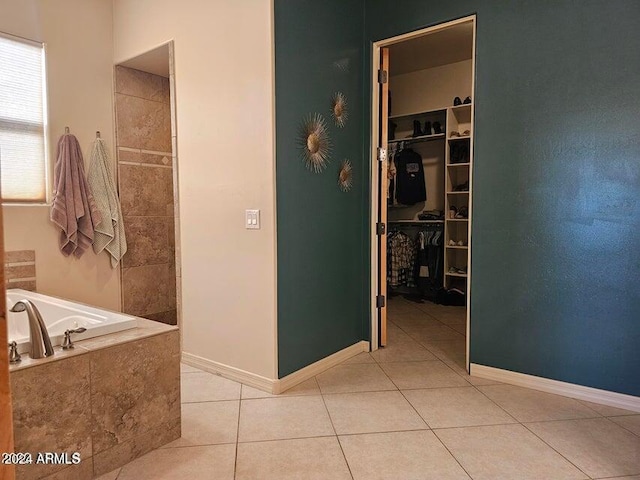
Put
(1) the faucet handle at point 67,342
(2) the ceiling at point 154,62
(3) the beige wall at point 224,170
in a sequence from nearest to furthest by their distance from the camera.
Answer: (1) the faucet handle at point 67,342, (3) the beige wall at point 224,170, (2) the ceiling at point 154,62

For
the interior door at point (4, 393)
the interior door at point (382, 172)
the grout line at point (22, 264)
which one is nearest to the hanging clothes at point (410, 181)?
the interior door at point (382, 172)

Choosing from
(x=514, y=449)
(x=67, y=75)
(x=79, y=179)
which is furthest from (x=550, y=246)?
(x=67, y=75)

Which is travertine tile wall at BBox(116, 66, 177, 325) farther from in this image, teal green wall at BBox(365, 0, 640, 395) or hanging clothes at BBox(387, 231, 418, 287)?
hanging clothes at BBox(387, 231, 418, 287)

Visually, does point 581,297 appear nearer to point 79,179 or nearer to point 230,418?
point 230,418

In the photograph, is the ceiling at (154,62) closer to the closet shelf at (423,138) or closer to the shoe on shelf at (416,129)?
the closet shelf at (423,138)

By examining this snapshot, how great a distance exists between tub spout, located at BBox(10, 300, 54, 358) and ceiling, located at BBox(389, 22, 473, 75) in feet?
11.9

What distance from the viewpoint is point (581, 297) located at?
2.39 metres

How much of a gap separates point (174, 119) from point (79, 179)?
0.86 meters

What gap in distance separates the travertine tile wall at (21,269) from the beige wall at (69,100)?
4 centimetres

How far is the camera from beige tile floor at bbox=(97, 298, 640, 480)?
1.76m

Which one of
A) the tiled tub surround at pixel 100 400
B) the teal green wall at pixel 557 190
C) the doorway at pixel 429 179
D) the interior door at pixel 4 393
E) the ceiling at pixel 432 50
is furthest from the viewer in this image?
the doorway at pixel 429 179

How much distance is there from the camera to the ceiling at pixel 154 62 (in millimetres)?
3117

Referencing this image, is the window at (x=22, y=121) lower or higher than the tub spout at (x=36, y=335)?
higher

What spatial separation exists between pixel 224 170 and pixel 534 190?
1.94 m
